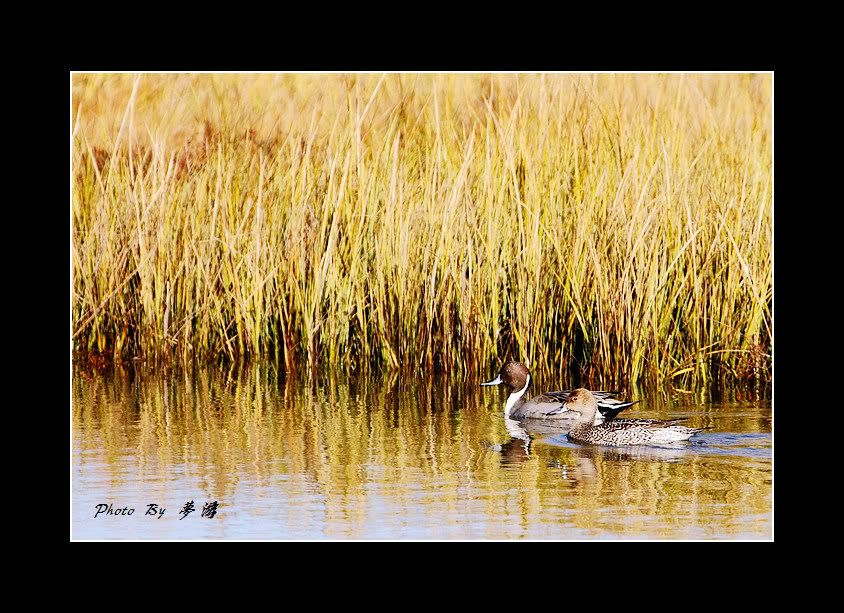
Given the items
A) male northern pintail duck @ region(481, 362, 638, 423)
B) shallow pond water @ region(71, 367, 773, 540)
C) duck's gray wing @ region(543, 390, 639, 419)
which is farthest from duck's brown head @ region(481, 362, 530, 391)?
duck's gray wing @ region(543, 390, 639, 419)

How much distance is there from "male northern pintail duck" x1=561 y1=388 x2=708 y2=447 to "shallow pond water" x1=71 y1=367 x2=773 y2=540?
0.08 metres

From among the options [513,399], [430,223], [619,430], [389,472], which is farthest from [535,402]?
[389,472]

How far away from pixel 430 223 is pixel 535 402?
130cm

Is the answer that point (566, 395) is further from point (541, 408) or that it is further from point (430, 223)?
point (430, 223)

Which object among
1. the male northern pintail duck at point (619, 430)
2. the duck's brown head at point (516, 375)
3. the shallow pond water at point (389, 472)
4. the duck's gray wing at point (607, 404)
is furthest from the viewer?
the duck's brown head at point (516, 375)

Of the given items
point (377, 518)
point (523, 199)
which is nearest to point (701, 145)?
point (523, 199)

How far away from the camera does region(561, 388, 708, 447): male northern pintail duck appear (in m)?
7.62

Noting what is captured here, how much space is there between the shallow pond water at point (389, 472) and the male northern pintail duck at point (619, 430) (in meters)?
0.08

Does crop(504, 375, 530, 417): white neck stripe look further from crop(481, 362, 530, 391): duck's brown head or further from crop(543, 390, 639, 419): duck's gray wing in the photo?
crop(543, 390, 639, 419): duck's gray wing

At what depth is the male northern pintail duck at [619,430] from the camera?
7.62m

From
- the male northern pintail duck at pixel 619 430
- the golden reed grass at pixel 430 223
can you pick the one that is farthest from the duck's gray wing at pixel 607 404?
the golden reed grass at pixel 430 223

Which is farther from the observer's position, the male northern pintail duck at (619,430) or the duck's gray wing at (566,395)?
the duck's gray wing at (566,395)

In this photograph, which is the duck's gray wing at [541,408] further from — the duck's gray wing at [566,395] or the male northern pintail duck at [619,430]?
the male northern pintail duck at [619,430]

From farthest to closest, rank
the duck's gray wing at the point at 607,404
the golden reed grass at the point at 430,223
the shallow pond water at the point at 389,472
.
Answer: the golden reed grass at the point at 430,223 < the duck's gray wing at the point at 607,404 < the shallow pond water at the point at 389,472
